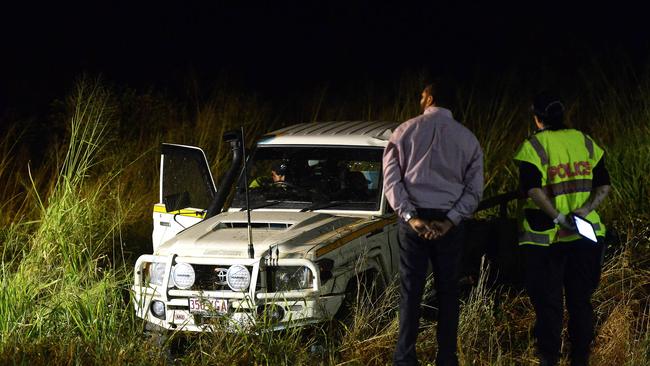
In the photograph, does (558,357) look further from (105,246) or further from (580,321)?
(105,246)

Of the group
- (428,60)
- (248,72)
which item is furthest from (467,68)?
(248,72)

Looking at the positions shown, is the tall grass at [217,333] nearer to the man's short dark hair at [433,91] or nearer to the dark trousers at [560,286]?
the dark trousers at [560,286]

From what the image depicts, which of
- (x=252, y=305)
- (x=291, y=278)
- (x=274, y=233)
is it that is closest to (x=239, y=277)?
(x=252, y=305)

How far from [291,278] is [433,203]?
103 centimetres

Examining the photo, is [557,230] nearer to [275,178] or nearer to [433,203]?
[433,203]

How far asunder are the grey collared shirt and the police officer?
348 millimetres

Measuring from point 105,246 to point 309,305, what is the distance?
3364mm

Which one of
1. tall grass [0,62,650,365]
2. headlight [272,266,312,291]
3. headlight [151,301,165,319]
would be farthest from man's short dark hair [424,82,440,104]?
headlight [151,301,165,319]

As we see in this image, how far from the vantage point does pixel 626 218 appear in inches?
396

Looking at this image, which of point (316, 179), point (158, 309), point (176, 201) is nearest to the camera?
point (158, 309)

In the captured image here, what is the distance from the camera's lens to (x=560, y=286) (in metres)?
6.94

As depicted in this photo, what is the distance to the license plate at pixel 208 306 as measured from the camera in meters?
7.18

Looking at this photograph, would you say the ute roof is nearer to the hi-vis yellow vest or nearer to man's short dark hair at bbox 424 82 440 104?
man's short dark hair at bbox 424 82 440 104

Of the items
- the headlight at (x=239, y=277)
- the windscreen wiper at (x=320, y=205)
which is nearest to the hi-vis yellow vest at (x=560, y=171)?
the headlight at (x=239, y=277)
